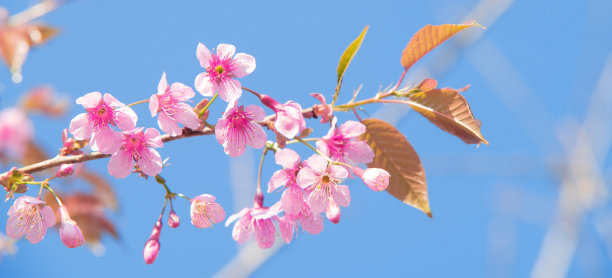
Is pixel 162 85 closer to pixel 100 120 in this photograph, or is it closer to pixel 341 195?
pixel 100 120

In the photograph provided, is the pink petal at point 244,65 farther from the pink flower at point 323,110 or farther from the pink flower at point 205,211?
the pink flower at point 205,211

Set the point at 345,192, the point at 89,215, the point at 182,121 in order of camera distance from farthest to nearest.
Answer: the point at 89,215 < the point at 345,192 < the point at 182,121

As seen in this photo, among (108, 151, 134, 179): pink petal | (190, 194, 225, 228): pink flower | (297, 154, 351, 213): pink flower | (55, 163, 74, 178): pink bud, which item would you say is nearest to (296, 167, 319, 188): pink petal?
(297, 154, 351, 213): pink flower

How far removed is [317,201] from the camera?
0.95 meters

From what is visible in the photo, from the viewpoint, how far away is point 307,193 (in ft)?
3.18

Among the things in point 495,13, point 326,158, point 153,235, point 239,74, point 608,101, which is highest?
point 608,101

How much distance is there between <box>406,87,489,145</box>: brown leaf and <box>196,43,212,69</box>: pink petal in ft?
1.40

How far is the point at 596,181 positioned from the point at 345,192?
15.9 feet

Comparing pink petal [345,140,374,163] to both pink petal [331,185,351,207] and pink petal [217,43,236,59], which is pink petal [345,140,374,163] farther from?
pink petal [217,43,236,59]

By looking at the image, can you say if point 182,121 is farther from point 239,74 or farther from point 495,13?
point 495,13

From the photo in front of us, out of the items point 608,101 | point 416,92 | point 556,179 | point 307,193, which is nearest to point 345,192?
point 307,193

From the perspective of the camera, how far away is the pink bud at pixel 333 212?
944 millimetres

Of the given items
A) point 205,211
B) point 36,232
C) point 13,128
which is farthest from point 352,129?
point 13,128

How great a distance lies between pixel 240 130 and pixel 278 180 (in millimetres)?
128
